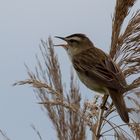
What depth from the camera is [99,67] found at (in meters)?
4.25

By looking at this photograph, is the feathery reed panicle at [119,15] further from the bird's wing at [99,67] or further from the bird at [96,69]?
the bird's wing at [99,67]

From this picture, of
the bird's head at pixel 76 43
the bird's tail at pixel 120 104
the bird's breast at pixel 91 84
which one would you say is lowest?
the bird's tail at pixel 120 104

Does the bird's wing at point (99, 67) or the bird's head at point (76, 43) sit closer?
the bird's wing at point (99, 67)

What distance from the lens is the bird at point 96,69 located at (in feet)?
11.4

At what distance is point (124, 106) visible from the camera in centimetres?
338

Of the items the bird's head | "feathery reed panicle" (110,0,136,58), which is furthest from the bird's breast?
"feathery reed panicle" (110,0,136,58)

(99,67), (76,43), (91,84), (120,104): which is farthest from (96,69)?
(120,104)

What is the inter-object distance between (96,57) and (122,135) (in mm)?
1866

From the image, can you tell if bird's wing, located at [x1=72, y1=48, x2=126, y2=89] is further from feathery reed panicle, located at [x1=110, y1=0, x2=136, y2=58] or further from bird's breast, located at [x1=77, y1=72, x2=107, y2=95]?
feathery reed panicle, located at [x1=110, y1=0, x2=136, y2=58]

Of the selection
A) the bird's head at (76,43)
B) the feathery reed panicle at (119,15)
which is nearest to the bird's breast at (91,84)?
the bird's head at (76,43)

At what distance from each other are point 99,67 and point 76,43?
822 mm

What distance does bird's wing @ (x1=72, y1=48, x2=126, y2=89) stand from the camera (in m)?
3.73

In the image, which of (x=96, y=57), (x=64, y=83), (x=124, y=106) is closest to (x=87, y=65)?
(x=96, y=57)

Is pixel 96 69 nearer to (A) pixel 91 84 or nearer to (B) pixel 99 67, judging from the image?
(B) pixel 99 67
